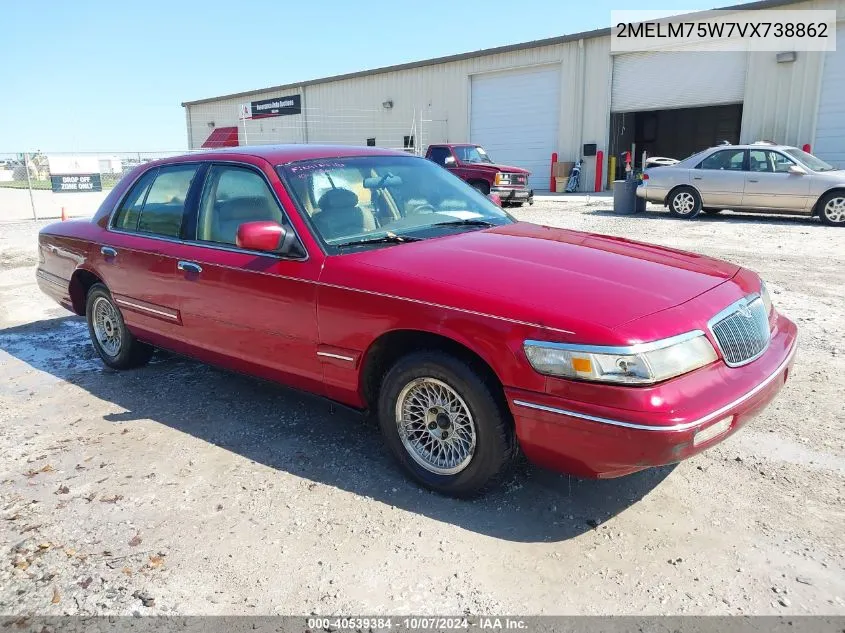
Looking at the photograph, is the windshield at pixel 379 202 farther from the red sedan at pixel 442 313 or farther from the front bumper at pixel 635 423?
the front bumper at pixel 635 423

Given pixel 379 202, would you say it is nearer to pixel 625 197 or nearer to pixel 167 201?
pixel 167 201

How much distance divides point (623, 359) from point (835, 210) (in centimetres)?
1213

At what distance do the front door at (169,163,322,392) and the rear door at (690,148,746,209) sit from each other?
1182cm

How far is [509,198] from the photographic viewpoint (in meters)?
17.5

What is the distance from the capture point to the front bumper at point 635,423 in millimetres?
2484

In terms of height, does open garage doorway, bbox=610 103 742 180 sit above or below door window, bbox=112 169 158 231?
above

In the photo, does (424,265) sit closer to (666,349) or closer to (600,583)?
(666,349)

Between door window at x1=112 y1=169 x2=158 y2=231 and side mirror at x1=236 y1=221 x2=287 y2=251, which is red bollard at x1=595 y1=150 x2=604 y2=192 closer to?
door window at x1=112 y1=169 x2=158 y2=231

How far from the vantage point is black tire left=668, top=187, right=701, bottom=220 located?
44.9 feet

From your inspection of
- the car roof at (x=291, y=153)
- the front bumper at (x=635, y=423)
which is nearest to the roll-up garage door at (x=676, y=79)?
the car roof at (x=291, y=153)

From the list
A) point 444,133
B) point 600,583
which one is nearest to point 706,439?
→ point 600,583

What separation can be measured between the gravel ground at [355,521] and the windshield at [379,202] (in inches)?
48.8

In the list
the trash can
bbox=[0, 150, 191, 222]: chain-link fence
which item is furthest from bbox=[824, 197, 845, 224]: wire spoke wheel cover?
bbox=[0, 150, 191, 222]: chain-link fence

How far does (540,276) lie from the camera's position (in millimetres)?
2971
